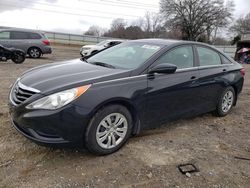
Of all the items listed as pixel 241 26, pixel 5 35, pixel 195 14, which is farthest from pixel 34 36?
pixel 241 26

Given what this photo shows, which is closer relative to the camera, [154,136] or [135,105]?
[135,105]

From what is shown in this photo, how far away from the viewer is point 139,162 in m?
3.43

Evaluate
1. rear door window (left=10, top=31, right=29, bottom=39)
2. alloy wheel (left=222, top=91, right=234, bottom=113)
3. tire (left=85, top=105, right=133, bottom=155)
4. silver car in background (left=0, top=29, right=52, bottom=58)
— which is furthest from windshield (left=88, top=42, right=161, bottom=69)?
rear door window (left=10, top=31, right=29, bottom=39)

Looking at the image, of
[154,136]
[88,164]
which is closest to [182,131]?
[154,136]

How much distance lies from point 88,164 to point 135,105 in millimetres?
969

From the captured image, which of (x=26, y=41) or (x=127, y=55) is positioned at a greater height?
(x=26, y=41)

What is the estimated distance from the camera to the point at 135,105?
3.66 metres

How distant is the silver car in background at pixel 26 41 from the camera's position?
1418cm

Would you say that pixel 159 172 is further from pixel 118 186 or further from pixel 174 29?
pixel 174 29

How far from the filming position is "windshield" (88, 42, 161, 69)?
13.3 feet

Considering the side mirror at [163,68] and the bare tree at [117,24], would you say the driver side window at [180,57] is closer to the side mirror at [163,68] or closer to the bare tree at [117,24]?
the side mirror at [163,68]

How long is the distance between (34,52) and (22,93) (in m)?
12.8

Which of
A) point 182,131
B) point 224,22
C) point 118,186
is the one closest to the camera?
point 118,186

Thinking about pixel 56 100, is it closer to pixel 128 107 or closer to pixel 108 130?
pixel 108 130
